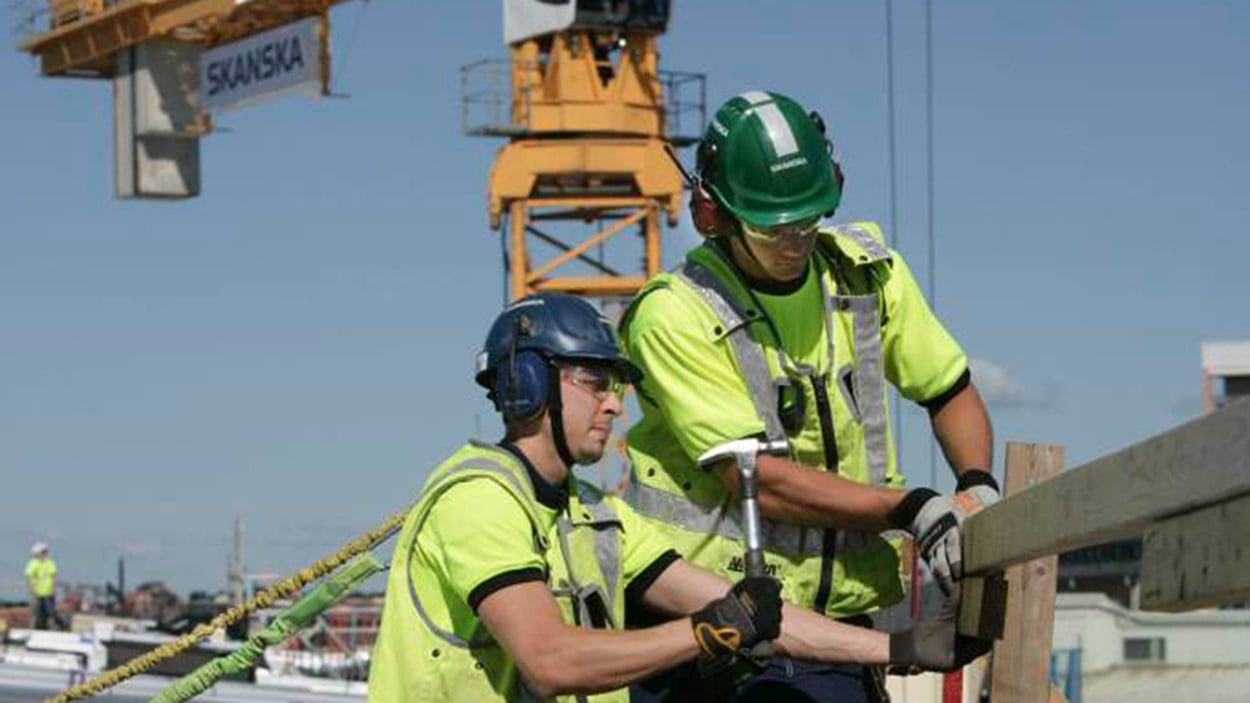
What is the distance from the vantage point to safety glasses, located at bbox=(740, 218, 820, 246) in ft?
21.3

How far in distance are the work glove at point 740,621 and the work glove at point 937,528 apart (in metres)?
0.51

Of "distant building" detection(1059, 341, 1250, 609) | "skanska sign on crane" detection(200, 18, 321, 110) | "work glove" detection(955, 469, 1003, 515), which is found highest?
"skanska sign on crane" detection(200, 18, 321, 110)

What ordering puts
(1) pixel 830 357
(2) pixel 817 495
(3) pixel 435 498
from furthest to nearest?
(1) pixel 830 357 → (2) pixel 817 495 → (3) pixel 435 498

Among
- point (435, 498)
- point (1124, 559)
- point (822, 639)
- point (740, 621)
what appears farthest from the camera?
point (1124, 559)

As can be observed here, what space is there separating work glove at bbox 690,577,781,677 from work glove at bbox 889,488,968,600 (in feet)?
1.67

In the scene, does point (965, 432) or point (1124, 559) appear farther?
point (1124, 559)

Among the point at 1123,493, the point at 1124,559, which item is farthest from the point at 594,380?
the point at 1124,559

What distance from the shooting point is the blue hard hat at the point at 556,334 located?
6.07 metres

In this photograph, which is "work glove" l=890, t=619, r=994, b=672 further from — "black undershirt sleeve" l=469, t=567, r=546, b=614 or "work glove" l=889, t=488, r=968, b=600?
"black undershirt sleeve" l=469, t=567, r=546, b=614

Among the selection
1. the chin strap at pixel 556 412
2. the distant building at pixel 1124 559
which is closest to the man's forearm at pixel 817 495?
the chin strap at pixel 556 412

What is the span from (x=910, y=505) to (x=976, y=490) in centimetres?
25

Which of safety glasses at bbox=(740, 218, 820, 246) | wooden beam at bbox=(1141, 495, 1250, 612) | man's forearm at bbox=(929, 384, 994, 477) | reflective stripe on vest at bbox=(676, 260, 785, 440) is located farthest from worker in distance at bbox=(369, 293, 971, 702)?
wooden beam at bbox=(1141, 495, 1250, 612)

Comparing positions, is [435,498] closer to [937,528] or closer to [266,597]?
[937,528]

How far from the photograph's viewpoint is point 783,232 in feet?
21.4
